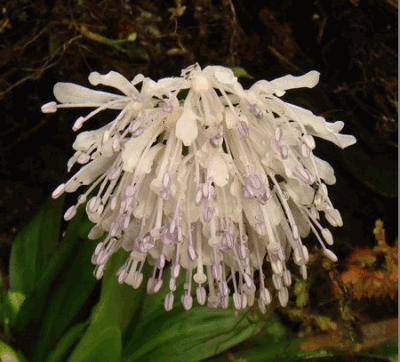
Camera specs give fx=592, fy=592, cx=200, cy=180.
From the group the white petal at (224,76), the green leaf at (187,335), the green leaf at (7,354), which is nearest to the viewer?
the white petal at (224,76)

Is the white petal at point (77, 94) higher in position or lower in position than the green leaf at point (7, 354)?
higher

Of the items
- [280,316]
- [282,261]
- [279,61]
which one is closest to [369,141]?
[279,61]

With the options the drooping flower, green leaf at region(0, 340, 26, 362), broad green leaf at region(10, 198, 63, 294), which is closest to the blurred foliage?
broad green leaf at region(10, 198, 63, 294)

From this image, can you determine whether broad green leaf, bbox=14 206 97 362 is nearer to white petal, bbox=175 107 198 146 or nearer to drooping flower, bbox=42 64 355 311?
drooping flower, bbox=42 64 355 311

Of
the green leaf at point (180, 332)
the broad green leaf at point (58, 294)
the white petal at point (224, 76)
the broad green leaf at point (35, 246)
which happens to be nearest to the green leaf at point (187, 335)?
the green leaf at point (180, 332)

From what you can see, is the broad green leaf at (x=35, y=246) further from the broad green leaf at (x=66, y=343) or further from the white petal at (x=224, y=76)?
the white petal at (x=224, y=76)

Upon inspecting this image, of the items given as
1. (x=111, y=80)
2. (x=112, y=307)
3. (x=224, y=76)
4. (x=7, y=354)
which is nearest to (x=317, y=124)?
(x=224, y=76)

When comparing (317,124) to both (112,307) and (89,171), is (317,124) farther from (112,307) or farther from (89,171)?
(112,307)
